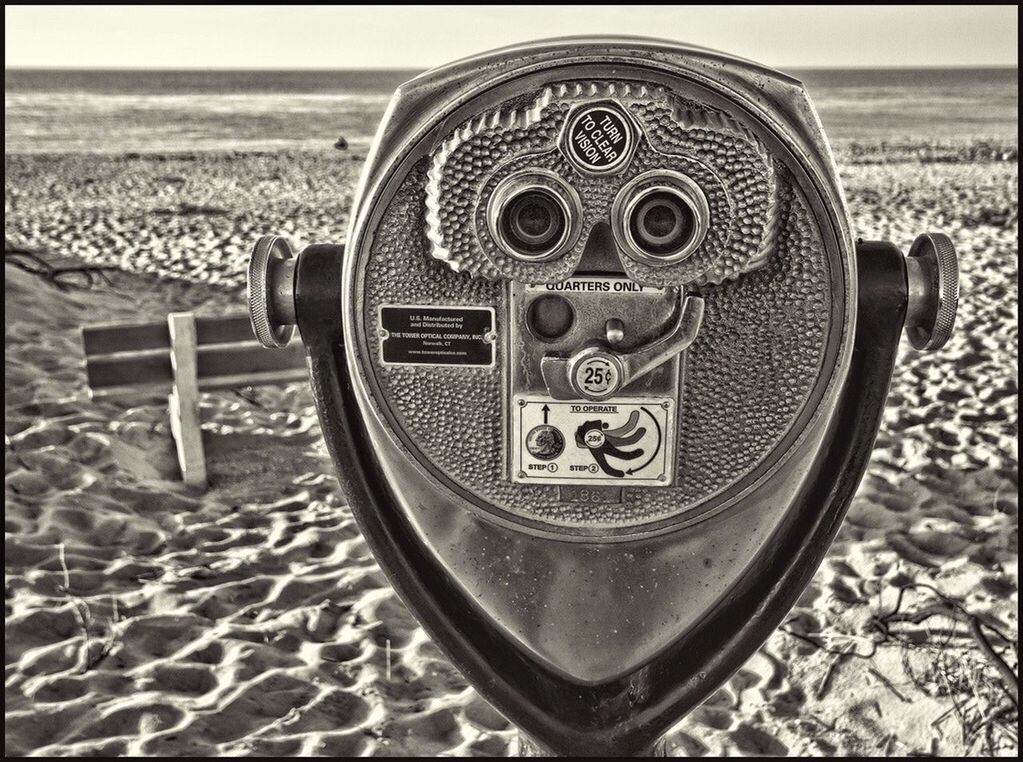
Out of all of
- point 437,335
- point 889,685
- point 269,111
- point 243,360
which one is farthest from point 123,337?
point 269,111

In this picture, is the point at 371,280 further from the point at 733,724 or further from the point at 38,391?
the point at 38,391

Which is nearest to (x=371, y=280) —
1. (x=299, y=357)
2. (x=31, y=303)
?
(x=299, y=357)

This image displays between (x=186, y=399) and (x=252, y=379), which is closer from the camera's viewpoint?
(x=186, y=399)

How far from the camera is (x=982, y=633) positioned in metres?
2.37

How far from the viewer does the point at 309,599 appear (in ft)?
8.74

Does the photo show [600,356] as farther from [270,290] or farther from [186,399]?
[186,399]

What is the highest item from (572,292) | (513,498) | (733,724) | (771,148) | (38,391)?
(771,148)

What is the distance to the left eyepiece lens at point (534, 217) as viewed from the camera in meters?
1.07

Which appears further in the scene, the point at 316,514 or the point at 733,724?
the point at 316,514

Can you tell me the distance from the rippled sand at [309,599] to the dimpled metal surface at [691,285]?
1.12 m

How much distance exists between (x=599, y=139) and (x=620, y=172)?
0.04m

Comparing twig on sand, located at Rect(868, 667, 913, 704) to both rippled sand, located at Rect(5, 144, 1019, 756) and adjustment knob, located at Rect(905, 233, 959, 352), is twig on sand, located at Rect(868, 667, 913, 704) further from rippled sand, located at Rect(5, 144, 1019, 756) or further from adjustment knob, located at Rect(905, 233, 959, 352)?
adjustment knob, located at Rect(905, 233, 959, 352)

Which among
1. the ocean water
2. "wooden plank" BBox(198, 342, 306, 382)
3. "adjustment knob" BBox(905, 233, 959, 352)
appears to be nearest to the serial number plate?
"adjustment knob" BBox(905, 233, 959, 352)

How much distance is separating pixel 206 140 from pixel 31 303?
43.1ft
